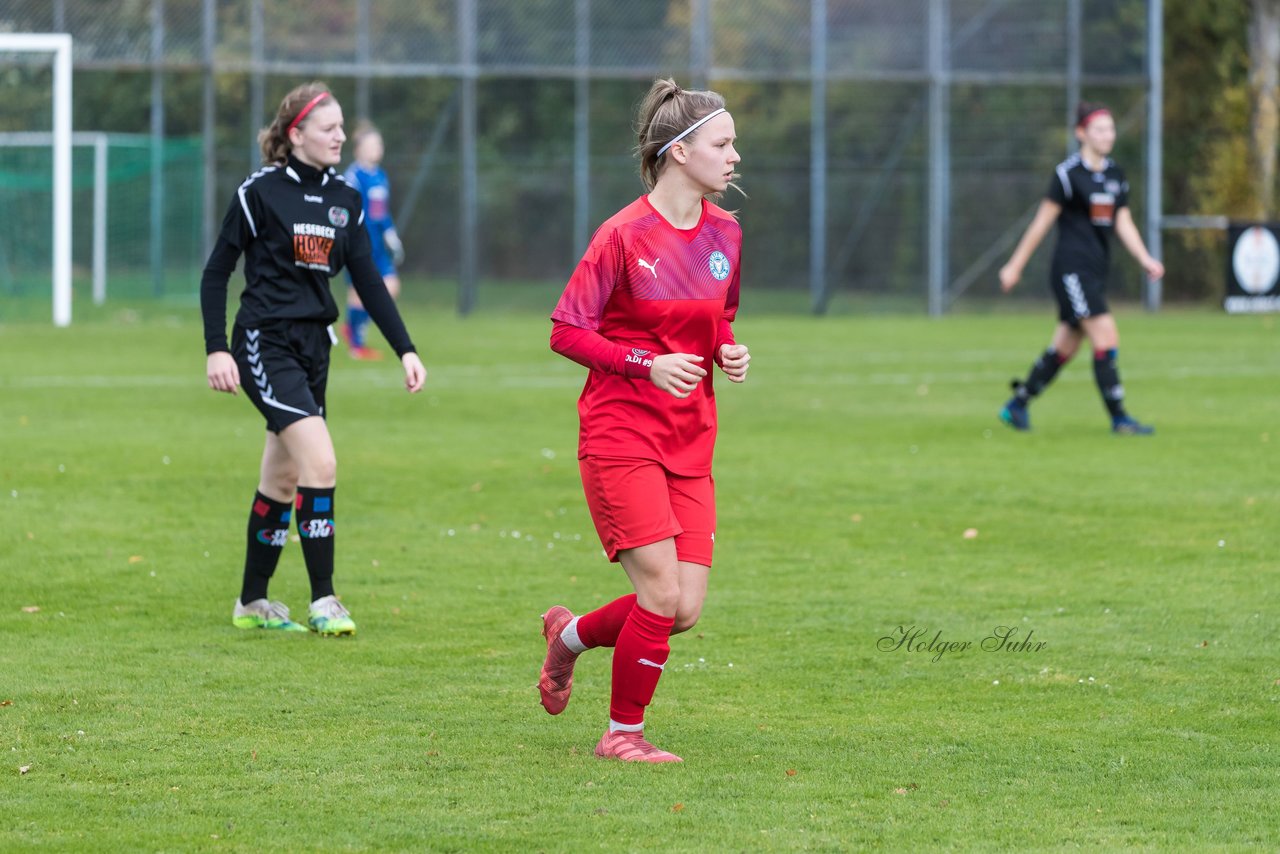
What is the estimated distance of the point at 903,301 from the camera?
108 ft

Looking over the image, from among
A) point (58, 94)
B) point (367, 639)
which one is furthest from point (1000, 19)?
point (367, 639)

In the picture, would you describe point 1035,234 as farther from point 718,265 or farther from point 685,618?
point 685,618

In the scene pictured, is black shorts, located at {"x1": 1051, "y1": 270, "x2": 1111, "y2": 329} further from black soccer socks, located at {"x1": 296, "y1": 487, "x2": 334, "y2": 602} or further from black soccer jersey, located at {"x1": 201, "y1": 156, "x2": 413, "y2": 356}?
black soccer socks, located at {"x1": 296, "y1": 487, "x2": 334, "y2": 602}

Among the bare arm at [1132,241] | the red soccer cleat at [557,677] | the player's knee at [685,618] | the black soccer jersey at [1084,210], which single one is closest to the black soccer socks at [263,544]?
the red soccer cleat at [557,677]

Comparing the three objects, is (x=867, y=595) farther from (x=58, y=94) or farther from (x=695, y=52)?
(x=695, y=52)

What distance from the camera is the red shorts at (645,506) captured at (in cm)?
551

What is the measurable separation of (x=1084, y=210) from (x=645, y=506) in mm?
9802

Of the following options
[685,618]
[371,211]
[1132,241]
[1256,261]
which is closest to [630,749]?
[685,618]

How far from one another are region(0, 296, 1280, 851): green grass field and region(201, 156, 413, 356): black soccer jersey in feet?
4.05

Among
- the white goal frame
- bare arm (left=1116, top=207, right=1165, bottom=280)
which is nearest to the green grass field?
bare arm (left=1116, top=207, right=1165, bottom=280)

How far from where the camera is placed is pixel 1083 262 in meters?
14.4

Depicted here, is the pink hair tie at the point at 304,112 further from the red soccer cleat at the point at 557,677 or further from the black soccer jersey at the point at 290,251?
the red soccer cleat at the point at 557,677

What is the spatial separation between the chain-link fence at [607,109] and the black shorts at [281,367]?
956 inches

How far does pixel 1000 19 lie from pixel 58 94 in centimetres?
1566
